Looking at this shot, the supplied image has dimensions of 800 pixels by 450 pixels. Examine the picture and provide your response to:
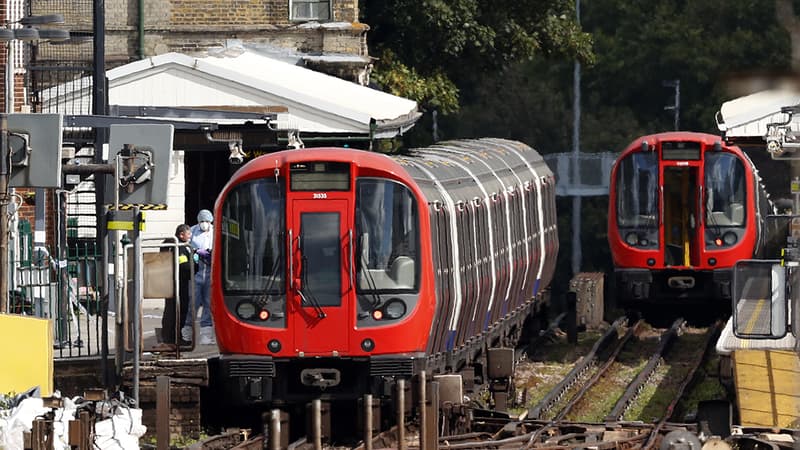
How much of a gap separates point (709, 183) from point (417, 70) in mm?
14341

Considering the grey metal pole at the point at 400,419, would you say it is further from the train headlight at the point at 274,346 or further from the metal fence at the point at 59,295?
the metal fence at the point at 59,295

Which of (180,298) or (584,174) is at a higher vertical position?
(584,174)

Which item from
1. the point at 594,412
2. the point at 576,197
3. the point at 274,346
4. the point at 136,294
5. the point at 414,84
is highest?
the point at 414,84

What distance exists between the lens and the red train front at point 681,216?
80.0 ft

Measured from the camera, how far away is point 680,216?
25484mm

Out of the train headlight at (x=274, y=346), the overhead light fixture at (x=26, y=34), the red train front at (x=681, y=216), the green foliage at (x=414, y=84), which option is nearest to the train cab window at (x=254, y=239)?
the train headlight at (x=274, y=346)

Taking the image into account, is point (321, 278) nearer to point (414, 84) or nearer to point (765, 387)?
point (765, 387)

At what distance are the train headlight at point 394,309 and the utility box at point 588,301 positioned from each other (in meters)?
13.1

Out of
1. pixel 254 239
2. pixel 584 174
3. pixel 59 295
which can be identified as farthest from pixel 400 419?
pixel 584 174

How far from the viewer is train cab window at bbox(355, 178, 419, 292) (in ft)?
49.3

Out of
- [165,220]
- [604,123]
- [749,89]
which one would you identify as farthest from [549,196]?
[604,123]

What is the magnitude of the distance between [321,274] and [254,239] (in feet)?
2.10

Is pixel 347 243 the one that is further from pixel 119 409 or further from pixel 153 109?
pixel 153 109

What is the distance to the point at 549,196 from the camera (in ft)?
88.3
